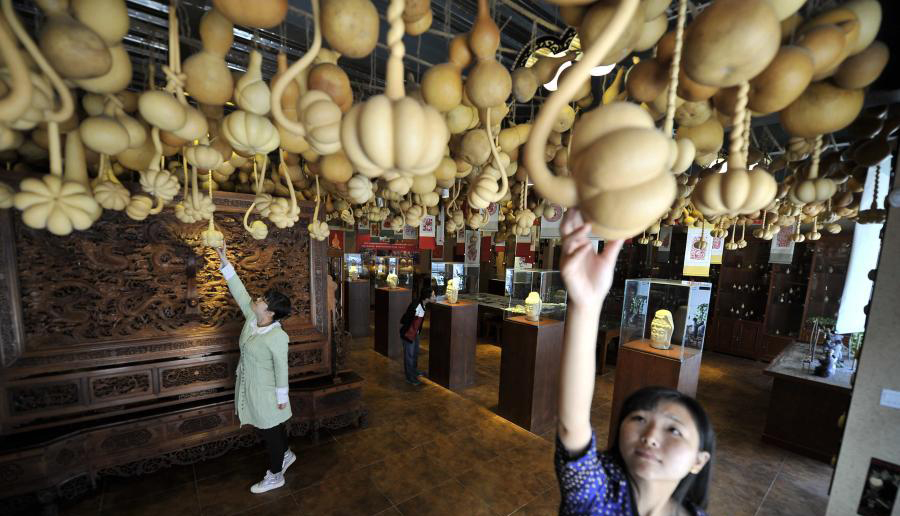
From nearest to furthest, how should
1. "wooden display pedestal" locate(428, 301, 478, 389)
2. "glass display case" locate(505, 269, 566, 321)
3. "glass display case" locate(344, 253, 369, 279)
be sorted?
"glass display case" locate(505, 269, 566, 321) < "wooden display pedestal" locate(428, 301, 478, 389) < "glass display case" locate(344, 253, 369, 279)

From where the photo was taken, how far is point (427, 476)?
3.12 metres

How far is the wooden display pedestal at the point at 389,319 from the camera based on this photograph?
6656mm

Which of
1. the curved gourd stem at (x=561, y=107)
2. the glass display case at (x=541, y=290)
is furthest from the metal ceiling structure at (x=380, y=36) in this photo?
the glass display case at (x=541, y=290)

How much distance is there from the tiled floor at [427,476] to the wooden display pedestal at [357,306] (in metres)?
3.41

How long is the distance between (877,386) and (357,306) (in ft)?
25.2

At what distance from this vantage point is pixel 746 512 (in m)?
3.00

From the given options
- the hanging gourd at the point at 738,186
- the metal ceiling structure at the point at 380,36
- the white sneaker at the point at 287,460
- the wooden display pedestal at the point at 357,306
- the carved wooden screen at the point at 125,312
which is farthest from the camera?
the wooden display pedestal at the point at 357,306

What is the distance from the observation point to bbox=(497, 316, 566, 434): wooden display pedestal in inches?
157

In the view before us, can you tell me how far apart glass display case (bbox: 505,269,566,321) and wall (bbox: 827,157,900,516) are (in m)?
3.17

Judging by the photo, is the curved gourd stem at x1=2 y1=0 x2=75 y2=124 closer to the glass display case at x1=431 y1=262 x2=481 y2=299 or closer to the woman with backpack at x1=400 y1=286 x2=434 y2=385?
the woman with backpack at x1=400 y1=286 x2=434 y2=385

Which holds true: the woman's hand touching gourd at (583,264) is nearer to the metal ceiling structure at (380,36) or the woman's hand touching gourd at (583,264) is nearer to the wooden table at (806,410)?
the metal ceiling structure at (380,36)

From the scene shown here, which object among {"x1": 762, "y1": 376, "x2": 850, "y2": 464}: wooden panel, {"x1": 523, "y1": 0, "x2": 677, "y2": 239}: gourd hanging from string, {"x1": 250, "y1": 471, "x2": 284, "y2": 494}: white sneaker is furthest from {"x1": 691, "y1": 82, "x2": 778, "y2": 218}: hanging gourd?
{"x1": 762, "y1": 376, "x2": 850, "y2": 464}: wooden panel

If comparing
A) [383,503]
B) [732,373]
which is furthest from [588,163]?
[732,373]

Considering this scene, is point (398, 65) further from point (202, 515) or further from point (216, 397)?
point (216, 397)
